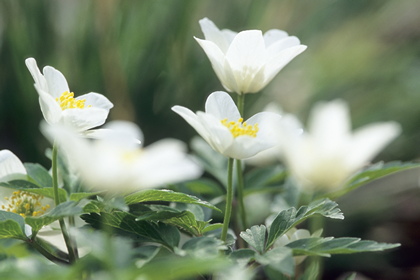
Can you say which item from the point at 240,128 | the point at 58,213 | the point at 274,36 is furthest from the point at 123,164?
the point at 274,36

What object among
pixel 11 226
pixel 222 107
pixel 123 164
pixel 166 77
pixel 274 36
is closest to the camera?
pixel 123 164

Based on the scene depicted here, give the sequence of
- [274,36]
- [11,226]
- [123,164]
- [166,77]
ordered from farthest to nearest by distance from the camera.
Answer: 1. [166,77]
2. [274,36]
3. [11,226]
4. [123,164]

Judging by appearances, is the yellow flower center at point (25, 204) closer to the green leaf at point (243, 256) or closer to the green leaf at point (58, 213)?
the green leaf at point (58, 213)

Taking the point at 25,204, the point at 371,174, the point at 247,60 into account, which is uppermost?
the point at 247,60

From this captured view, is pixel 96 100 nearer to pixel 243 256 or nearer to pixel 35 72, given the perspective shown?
pixel 35 72

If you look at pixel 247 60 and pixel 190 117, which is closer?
pixel 190 117

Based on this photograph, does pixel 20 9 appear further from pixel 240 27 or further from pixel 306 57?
pixel 306 57

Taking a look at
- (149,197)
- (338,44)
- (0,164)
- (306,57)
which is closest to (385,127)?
(149,197)
